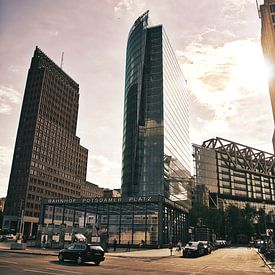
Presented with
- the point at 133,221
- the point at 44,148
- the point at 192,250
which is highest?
the point at 44,148

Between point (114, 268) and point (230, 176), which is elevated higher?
point (230, 176)

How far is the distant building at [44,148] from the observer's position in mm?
123688

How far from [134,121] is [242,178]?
3242 inches

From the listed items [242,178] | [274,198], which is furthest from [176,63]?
[274,198]

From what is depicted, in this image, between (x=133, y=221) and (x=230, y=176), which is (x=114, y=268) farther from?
(x=230, y=176)

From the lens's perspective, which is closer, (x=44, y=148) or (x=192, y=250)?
(x=192, y=250)

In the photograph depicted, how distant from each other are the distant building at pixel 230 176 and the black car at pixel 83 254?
10601cm

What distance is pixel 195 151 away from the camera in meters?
136

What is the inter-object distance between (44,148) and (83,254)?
12056 centimetres

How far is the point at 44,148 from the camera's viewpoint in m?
138

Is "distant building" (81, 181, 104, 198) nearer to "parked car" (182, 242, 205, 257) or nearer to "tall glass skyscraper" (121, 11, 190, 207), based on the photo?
"tall glass skyscraper" (121, 11, 190, 207)

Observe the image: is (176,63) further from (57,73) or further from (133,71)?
(57,73)

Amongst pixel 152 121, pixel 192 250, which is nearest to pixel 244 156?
pixel 152 121

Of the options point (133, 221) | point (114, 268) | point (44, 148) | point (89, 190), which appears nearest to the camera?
point (114, 268)
